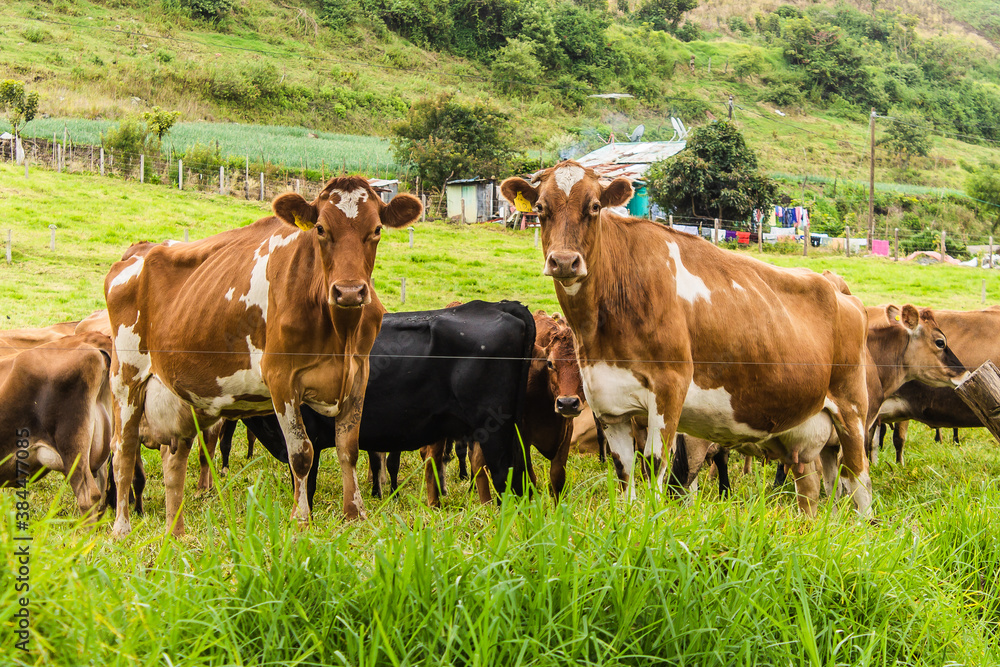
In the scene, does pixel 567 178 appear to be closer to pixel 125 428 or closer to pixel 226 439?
pixel 125 428

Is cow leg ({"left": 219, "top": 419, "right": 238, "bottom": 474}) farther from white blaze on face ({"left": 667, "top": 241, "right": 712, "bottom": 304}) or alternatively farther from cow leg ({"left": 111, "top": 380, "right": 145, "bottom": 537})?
white blaze on face ({"left": 667, "top": 241, "right": 712, "bottom": 304})

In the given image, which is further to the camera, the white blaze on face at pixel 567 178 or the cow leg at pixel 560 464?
the cow leg at pixel 560 464

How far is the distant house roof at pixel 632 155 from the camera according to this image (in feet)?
47.5

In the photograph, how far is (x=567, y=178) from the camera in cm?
429

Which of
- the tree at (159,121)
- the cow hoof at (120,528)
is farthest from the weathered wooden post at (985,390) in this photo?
the tree at (159,121)

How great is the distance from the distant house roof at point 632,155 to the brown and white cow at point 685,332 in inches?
354

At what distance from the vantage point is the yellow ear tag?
4898 millimetres

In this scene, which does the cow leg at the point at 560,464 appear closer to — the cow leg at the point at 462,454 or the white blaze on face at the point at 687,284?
the cow leg at the point at 462,454

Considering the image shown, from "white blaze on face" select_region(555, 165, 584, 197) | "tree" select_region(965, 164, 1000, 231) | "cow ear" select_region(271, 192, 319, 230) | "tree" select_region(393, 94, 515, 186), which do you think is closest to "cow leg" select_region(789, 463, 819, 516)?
"white blaze on face" select_region(555, 165, 584, 197)

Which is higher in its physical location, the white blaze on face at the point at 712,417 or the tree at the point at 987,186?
the tree at the point at 987,186

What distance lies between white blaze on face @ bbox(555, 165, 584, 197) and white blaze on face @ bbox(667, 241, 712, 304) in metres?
Result: 0.82

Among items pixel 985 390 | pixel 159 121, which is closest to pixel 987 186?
pixel 985 390

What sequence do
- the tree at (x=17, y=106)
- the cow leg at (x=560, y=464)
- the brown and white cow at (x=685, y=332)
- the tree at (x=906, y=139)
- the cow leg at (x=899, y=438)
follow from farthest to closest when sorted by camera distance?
the tree at (x=906, y=139), the tree at (x=17, y=106), the cow leg at (x=899, y=438), the cow leg at (x=560, y=464), the brown and white cow at (x=685, y=332)

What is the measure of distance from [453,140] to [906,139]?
16005 mm
